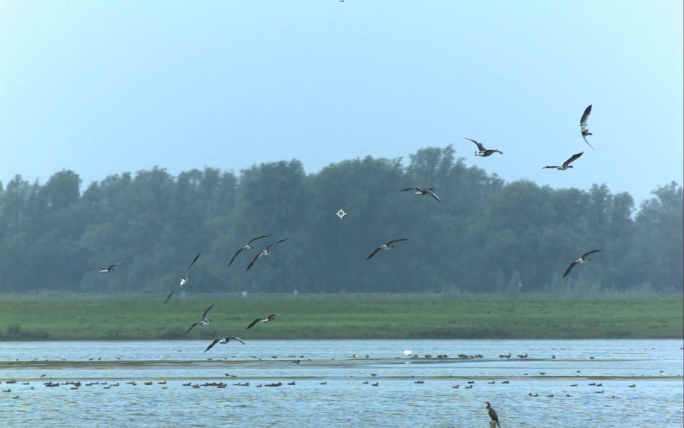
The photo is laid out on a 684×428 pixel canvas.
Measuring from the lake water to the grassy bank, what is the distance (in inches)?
385

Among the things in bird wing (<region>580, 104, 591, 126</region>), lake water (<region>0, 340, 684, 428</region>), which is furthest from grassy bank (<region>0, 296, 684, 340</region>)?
bird wing (<region>580, 104, 591, 126</region>)

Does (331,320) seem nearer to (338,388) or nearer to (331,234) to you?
(331,234)

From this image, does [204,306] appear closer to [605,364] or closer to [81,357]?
[81,357]

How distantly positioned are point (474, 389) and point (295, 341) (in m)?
30.5

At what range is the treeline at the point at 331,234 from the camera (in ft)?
341

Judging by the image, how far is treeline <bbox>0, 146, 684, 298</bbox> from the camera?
341 ft

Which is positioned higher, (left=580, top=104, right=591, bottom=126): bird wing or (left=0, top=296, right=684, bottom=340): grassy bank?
(left=580, top=104, right=591, bottom=126): bird wing

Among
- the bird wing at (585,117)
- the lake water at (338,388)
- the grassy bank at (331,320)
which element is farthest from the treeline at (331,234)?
the bird wing at (585,117)

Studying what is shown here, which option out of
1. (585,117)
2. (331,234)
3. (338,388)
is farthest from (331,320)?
(585,117)

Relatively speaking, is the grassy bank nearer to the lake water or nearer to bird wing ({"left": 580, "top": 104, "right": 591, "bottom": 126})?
the lake water

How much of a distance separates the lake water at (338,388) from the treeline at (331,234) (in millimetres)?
37751

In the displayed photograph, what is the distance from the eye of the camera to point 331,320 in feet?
267

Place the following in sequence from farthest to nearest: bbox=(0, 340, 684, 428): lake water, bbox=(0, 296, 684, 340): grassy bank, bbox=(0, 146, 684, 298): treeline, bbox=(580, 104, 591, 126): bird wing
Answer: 1. bbox=(0, 146, 684, 298): treeline
2. bbox=(0, 296, 684, 340): grassy bank
3. bbox=(0, 340, 684, 428): lake water
4. bbox=(580, 104, 591, 126): bird wing

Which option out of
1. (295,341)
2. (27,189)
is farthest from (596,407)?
(27,189)
